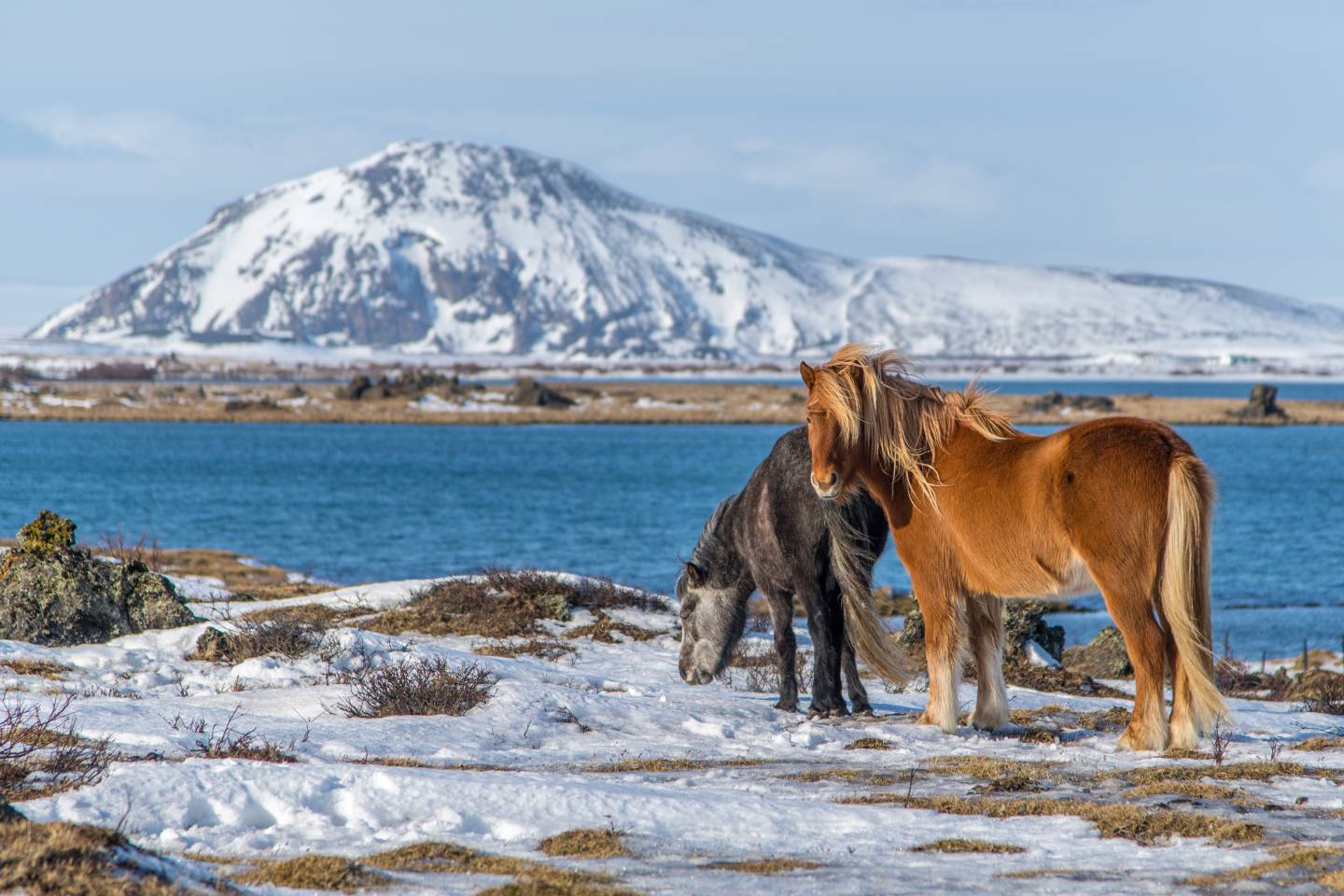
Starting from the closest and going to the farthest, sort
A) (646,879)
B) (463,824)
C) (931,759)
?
(646,879) → (463,824) → (931,759)

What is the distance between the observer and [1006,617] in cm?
1496

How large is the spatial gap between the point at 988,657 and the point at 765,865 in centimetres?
454

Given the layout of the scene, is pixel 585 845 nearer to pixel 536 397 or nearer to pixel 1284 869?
pixel 1284 869

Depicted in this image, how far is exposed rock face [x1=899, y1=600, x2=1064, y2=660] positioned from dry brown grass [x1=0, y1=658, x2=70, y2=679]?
8.56 metres

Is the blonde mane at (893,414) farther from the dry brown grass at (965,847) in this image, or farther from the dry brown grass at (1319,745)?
the dry brown grass at (965,847)

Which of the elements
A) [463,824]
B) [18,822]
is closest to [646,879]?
[463,824]

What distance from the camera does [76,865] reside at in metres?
5.00

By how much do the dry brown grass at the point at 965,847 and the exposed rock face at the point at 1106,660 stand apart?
9.38m

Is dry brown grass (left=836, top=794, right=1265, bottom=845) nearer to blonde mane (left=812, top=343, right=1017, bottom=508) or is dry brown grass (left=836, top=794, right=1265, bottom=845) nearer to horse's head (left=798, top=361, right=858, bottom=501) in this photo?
horse's head (left=798, top=361, right=858, bottom=501)

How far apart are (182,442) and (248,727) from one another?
262ft

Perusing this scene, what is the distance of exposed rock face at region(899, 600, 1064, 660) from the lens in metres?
14.8

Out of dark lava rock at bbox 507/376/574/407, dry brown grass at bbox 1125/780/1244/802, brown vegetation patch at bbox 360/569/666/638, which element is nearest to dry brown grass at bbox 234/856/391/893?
dry brown grass at bbox 1125/780/1244/802

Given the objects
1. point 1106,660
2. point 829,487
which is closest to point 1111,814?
point 829,487

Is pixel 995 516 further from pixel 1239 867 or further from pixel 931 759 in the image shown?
pixel 1239 867
